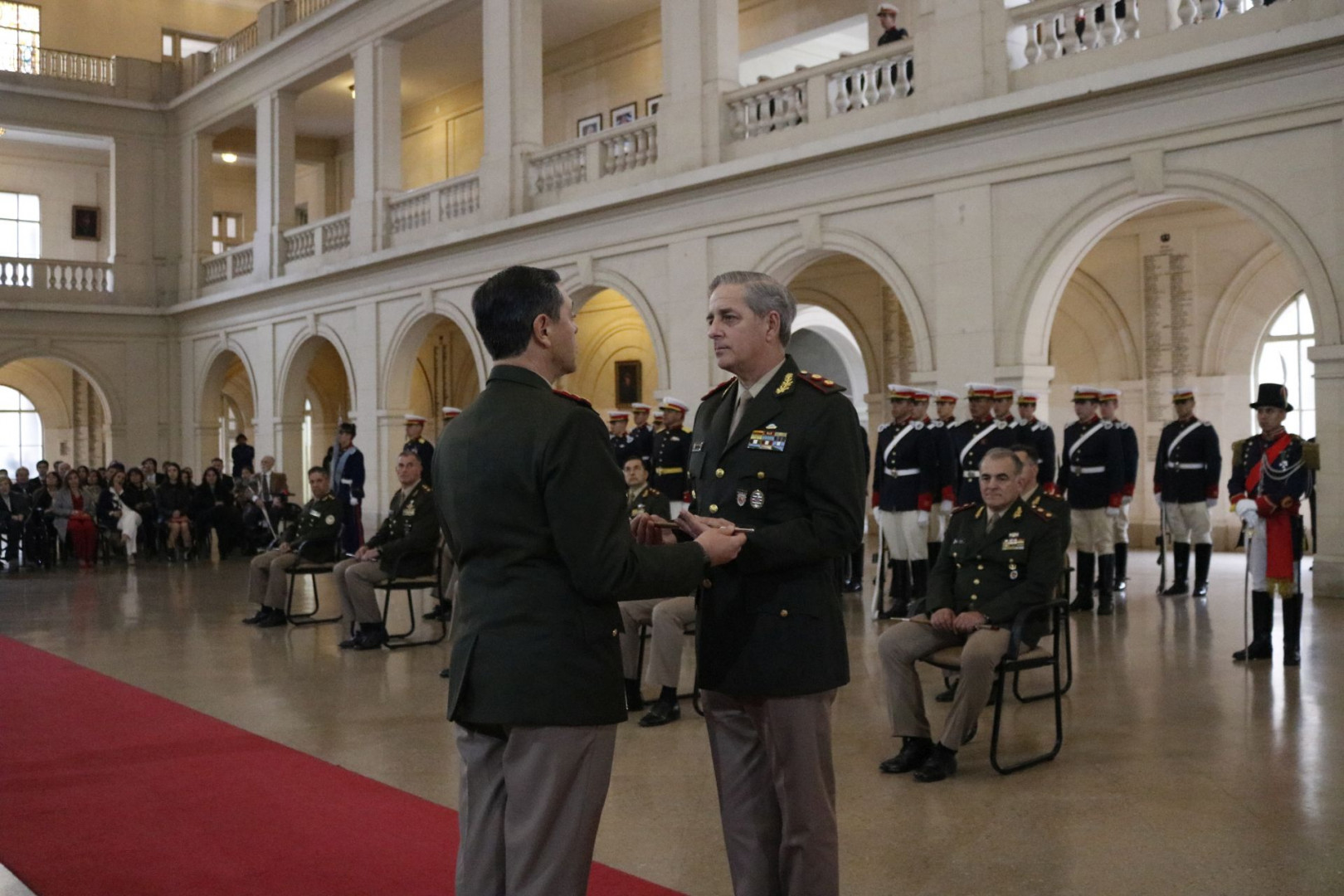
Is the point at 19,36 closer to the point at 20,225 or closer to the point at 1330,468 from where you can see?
the point at 20,225

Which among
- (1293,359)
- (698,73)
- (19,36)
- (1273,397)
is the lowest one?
(1273,397)

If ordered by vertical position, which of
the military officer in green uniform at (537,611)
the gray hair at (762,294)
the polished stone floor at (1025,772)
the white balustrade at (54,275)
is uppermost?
the white balustrade at (54,275)

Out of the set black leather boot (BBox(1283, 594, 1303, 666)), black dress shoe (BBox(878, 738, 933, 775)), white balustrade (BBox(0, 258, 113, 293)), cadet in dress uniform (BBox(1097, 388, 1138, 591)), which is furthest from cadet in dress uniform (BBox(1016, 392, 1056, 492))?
white balustrade (BBox(0, 258, 113, 293))

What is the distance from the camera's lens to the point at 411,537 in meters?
8.41

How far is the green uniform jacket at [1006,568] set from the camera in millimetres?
5254

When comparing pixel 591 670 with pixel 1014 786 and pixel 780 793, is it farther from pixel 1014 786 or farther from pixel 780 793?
pixel 1014 786

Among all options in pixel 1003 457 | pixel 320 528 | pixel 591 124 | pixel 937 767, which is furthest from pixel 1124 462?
pixel 591 124

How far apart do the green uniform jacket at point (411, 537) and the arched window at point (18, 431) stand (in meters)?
21.3

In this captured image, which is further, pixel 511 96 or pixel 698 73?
pixel 511 96

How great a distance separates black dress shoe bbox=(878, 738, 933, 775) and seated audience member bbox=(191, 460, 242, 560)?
14.1 m

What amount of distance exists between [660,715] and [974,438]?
488 cm

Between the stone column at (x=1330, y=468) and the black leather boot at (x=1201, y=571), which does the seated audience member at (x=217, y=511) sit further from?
the stone column at (x=1330, y=468)

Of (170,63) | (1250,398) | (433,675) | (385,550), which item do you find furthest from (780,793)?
(170,63)

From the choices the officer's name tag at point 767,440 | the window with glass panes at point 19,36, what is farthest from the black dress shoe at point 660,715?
the window with glass panes at point 19,36
